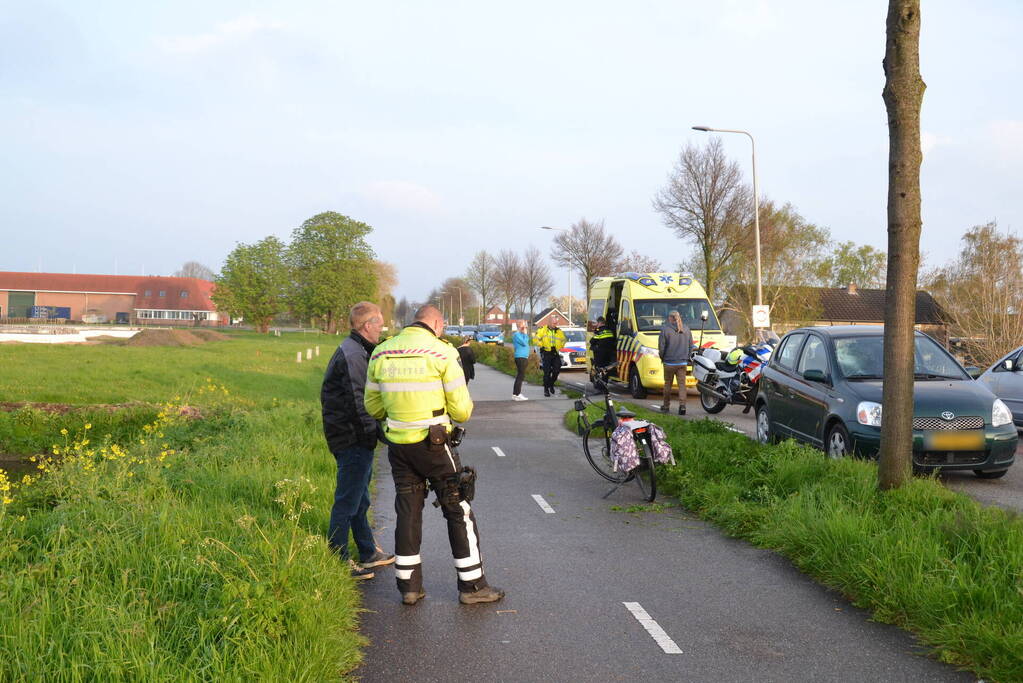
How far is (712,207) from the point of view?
45.6 metres

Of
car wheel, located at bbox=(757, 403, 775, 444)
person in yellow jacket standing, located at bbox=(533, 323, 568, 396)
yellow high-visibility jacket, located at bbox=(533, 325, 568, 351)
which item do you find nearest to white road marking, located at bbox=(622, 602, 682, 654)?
car wheel, located at bbox=(757, 403, 775, 444)

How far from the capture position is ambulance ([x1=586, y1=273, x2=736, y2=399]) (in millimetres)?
20359

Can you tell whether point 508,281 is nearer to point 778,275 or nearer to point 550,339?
point 778,275

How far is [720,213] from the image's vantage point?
4553cm

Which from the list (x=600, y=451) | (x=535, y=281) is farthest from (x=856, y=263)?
(x=600, y=451)

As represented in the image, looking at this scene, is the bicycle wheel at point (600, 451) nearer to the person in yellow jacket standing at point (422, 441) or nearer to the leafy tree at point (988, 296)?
the person in yellow jacket standing at point (422, 441)

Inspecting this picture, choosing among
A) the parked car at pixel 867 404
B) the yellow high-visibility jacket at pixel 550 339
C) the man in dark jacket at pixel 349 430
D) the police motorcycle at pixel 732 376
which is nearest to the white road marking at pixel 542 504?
the man in dark jacket at pixel 349 430

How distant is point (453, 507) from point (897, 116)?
178 inches

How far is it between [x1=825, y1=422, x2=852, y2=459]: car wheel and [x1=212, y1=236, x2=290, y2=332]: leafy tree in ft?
232

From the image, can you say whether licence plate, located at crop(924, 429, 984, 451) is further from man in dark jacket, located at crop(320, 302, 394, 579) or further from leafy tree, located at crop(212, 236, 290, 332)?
leafy tree, located at crop(212, 236, 290, 332)

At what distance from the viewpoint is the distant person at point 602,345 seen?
22859mm

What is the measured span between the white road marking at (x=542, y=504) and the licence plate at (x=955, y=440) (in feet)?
12.2

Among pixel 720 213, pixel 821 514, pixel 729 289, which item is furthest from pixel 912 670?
pixel 729 289

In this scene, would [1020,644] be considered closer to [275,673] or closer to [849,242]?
[275,673]
